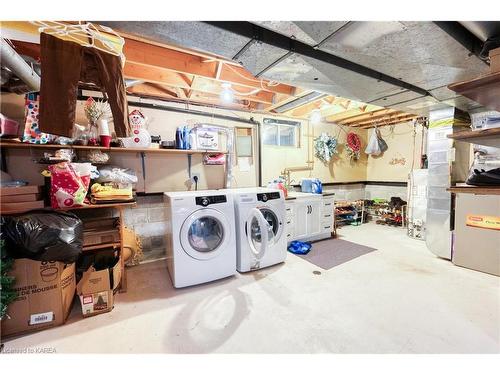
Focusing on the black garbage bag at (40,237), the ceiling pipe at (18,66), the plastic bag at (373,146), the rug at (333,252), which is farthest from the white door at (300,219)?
the ceiling pipe at (18,66)

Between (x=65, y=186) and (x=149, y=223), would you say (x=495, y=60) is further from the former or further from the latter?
(x=149, y=223)

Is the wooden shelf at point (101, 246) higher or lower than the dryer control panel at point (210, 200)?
lower

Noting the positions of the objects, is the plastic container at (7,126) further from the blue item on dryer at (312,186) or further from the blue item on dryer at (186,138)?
the blue item on dryer at (312,186)

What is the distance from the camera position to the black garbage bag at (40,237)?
1454 mm

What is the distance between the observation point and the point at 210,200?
7.55ft

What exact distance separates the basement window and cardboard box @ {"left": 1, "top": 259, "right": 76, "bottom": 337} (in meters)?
3.33

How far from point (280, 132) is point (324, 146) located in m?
1.09

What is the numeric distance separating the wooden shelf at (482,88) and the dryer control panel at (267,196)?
1.85 metres

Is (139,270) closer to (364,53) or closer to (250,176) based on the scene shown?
(250,176)

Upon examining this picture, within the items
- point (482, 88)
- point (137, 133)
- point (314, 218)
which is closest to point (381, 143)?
point (314, 218)
